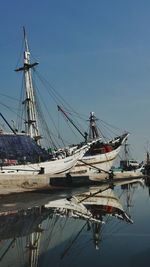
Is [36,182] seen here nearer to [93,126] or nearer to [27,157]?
[27,157]

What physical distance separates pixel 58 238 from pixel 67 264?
200 inches

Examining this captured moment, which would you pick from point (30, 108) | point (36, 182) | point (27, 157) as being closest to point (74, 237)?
point (36, 182)

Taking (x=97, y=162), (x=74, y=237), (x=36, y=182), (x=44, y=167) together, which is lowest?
(x=74, y=237)

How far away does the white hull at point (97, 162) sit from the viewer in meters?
72.8

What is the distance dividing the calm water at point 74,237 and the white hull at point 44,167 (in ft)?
56.9

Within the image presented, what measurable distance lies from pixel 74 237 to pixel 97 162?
60854 millimetres

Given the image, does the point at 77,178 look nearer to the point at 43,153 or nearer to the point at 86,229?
the point at 43,153

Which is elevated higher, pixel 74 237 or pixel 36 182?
pixel 36 182

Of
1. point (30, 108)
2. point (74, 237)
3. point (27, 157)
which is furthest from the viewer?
point (30, 108)

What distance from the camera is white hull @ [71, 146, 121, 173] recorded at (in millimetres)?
72850

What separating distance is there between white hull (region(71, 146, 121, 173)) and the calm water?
45.1 metres

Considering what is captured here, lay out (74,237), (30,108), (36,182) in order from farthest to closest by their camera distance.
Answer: (30,108) → (36,182) → (74,237)

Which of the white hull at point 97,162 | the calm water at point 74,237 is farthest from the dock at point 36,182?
the calm water at point 74,237

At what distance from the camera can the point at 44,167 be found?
5275cm
